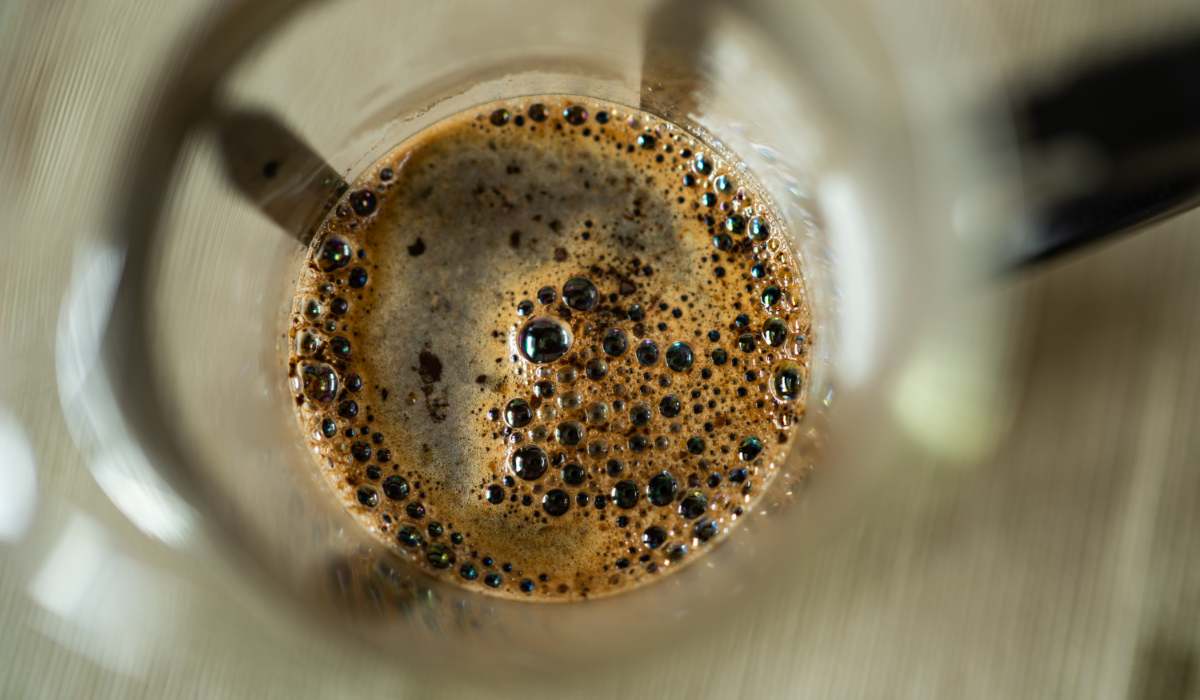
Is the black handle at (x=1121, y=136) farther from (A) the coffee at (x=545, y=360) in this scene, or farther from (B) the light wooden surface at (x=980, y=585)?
(A) the coffee at (x=545, y=360)

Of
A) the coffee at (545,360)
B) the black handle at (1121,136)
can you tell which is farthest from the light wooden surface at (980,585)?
the coffee at (545,360)

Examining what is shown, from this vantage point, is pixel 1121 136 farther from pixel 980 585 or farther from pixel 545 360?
pixel 545 360

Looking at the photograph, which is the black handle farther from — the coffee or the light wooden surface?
the coffee

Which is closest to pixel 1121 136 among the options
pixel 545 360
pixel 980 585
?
pixel 980 585

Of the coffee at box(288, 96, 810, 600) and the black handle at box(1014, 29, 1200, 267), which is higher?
the black handle at box(1014, 29, 1200, 267)

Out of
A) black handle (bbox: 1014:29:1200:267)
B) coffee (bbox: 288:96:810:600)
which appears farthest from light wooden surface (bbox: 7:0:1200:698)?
coffee (bbox: 288:96:810:600)

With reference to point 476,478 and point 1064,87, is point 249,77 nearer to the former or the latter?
point 476,478

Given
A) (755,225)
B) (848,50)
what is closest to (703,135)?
(755,225)
